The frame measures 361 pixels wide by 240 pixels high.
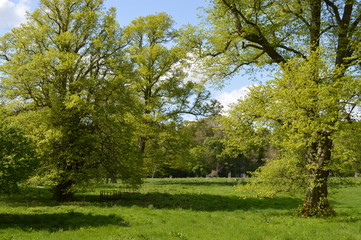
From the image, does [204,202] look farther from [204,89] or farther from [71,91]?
[71,91]

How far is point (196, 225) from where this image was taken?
1426 cm

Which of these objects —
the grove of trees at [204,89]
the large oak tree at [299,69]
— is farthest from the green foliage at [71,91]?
the large oak tree at [299,69]

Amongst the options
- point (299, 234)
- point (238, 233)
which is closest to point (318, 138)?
point (299, 234)

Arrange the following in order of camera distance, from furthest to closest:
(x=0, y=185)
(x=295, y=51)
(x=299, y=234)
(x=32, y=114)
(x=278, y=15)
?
(x=32, y=114), (x=295, y=51), (x=278, y=15), (x=0, y=185), (x=299, y=234)

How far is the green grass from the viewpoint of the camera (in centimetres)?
1184

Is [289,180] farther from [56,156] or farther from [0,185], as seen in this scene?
[56,156]

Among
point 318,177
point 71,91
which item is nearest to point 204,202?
point 318,177

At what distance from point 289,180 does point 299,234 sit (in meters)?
3.84

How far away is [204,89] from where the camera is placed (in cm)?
2089

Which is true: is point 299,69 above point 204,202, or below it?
above

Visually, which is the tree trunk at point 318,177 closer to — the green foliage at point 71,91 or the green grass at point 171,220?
the green grass at point 171,220

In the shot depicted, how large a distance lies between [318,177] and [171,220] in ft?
25.4

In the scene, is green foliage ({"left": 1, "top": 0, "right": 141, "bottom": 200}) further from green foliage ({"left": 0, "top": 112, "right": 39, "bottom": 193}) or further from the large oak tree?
the large oak tree

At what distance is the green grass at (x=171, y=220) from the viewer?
38.9 feet
